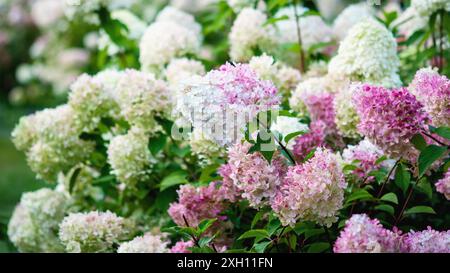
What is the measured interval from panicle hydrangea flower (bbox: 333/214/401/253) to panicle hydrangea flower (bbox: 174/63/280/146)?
15.0 inches

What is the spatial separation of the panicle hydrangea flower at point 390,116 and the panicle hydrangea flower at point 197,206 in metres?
0.64

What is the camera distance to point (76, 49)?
26.1 feet

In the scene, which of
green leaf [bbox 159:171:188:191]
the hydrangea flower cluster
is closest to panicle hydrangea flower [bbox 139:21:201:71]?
the hydrangea flower cluster

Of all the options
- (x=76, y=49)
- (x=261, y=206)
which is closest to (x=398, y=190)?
(x=261, y=206)

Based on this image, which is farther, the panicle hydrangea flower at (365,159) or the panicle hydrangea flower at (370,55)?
the panicle hydrangea flower at (370,55)

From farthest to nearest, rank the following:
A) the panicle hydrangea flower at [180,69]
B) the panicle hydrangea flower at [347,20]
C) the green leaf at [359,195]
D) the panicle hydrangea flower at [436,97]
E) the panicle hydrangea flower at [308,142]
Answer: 1. the panicle hydrangea flower at [347,20]
2. the panicle hydrangea flower at [180,69]
3. the panicle hydrangea flower at [308,142]
4. the green leaf at [359,195]
5. the panicle hydrangea flower at [436,97]

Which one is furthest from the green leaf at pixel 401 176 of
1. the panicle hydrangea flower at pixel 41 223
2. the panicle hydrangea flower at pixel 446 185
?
the panicle hydrangea flower at pixel 41 223

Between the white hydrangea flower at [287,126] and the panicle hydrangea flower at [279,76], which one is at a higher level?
the panicle hydrangea flower at [279,76]

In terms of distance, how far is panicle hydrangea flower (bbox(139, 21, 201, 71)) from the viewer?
3055 millimetres

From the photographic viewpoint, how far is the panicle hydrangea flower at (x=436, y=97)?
1878 millimetres

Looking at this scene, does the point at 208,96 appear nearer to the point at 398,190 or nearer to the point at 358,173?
the point at 358,173

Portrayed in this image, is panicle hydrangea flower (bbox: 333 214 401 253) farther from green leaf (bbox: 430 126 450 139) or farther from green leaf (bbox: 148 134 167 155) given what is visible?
green leaf (bbox: 148 134 167 155)

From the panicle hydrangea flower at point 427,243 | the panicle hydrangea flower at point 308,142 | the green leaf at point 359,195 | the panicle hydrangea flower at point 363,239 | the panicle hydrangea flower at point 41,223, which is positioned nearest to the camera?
the panicle hydrangea flower at point 363,239

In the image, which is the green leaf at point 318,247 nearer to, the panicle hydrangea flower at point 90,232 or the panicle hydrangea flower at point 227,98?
the panicle hydrangea flower at point 227,98
